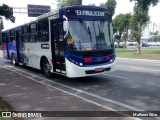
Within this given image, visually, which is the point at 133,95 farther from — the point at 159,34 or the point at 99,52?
the point at 159,34

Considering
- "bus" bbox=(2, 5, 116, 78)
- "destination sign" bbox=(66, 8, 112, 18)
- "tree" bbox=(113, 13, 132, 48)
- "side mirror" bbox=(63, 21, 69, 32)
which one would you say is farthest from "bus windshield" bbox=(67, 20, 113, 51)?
"tree" bbox=(113, 13, 132, 48)

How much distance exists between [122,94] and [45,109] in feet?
9.66

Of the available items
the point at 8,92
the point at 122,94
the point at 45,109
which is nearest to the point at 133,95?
the point at 122,94

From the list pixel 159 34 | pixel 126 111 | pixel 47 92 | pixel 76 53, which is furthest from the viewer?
pixel 159 34

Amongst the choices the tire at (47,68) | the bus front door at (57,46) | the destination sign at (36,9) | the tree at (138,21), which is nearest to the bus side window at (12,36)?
the tire at (47,68)

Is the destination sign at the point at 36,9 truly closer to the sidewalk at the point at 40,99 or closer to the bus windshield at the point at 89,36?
the sidewalk at the point at 40,99

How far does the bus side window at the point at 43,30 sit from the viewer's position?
12.3 meters

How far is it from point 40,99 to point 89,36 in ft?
11.5

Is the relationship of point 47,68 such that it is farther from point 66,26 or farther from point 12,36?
point 12,36

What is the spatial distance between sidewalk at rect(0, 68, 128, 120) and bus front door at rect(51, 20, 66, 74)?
1134mm

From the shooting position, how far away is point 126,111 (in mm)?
6855

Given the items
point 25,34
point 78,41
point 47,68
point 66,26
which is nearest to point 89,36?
point 78,41

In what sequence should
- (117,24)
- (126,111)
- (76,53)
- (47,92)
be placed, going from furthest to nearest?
(117,24), (76,53), (47,92), (126,111)

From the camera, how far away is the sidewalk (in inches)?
290
